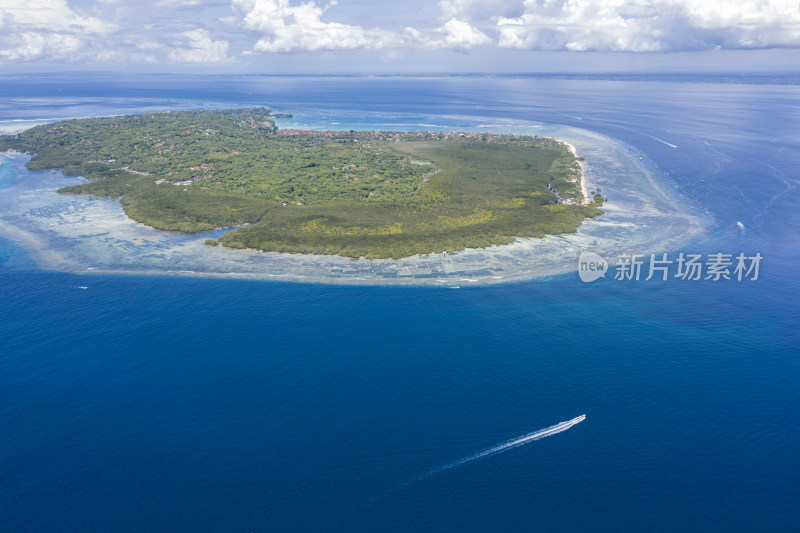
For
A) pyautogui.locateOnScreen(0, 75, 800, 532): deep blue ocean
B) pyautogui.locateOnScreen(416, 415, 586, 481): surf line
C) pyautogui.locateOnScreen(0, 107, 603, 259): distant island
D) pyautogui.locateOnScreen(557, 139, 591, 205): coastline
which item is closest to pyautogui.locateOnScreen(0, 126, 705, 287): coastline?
pyautogui.locateOnScreen(0, 107, 603, 259): distant island

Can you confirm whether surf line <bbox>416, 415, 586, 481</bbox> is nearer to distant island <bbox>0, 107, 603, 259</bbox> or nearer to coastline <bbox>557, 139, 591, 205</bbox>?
distant island <bbox>0, 107, 603, 259</bbox>

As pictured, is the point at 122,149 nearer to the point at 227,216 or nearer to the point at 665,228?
the point at 227,216

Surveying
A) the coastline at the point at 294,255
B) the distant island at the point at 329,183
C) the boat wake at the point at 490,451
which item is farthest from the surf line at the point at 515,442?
the distant island at the point at 329,183

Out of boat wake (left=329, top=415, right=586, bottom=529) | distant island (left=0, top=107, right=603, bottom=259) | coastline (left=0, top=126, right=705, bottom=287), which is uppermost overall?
distant island (left=0, top=107, right=603, bottom=259)

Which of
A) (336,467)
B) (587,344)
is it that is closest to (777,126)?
(587,344)

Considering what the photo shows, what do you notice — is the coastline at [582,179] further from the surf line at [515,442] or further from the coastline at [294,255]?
the surf line at [515,442]

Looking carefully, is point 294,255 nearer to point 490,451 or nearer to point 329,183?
point 329,183
